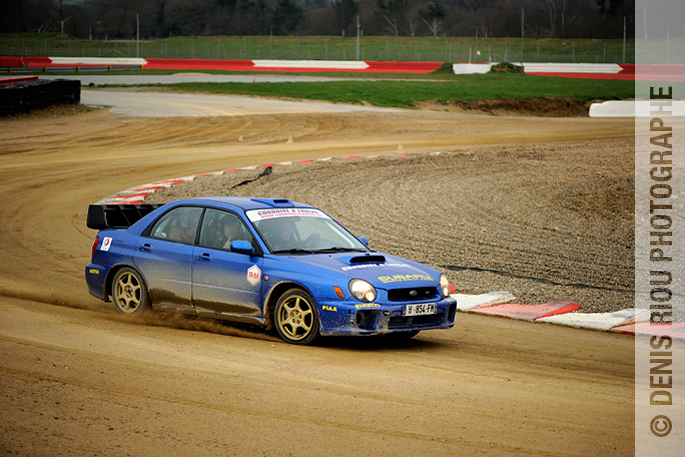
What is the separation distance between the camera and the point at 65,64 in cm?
6303

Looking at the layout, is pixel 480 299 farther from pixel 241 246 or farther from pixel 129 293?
pixel 129 293

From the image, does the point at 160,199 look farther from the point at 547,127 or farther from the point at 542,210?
the point at 547,127

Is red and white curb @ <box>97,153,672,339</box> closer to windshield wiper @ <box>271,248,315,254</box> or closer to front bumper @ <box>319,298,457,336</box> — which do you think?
front bumper @ <box>319,298,457,336</box>

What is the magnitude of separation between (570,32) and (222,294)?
9420 cm

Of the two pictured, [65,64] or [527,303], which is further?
[65,64]

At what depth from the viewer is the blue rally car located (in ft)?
23.5

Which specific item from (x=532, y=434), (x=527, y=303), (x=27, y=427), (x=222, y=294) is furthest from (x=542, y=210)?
(x=27, y=427)

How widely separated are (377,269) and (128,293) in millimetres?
2943

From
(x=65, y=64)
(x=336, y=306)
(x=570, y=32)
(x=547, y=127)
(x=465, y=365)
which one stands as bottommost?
(x=465, y=365)

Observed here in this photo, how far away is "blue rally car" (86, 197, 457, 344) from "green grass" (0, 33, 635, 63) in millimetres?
55992

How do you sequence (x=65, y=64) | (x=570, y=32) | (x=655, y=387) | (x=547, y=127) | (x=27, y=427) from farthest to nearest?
(x=570, y=32)
(x=65, y=64)
(x=547, y=127)
(x=655, y=387)
(x=27, y=427)

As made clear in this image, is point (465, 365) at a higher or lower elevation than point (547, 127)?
lower

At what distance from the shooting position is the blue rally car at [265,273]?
7.16 metres

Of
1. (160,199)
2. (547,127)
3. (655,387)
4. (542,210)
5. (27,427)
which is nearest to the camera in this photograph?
(27,427)
